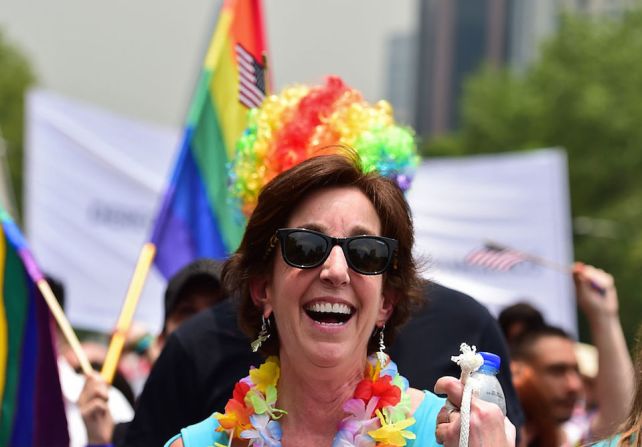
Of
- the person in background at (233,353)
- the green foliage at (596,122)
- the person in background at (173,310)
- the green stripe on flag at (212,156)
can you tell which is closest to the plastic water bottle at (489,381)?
the person in background at (233,353)

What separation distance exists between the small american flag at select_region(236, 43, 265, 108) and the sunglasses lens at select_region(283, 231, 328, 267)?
1.72 meters

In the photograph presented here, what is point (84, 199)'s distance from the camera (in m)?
9.57

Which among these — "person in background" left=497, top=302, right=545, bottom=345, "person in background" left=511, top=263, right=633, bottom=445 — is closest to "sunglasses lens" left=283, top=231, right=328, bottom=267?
"person in background" left=511, top=263, right=633, bottom=445

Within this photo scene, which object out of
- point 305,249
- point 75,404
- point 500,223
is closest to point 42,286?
point 75,404

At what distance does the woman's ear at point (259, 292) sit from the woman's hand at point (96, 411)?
148 cm

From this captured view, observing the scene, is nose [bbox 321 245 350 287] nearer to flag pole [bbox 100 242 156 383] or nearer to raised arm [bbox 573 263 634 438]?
flag pole [bbox 100 242 156 383]

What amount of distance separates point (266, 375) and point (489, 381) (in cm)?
73

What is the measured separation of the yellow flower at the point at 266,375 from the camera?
3057 millimetres

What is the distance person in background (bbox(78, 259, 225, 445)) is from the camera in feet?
14.5

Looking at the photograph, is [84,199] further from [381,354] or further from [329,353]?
[329,353]

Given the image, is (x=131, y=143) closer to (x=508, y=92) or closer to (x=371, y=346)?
(x=371, y=346)

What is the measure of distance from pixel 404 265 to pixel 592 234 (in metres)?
33.4

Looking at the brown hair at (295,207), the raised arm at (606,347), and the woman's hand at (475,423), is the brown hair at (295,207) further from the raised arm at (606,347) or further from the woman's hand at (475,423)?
the raised arm at (606,347)

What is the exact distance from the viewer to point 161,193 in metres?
9.80
